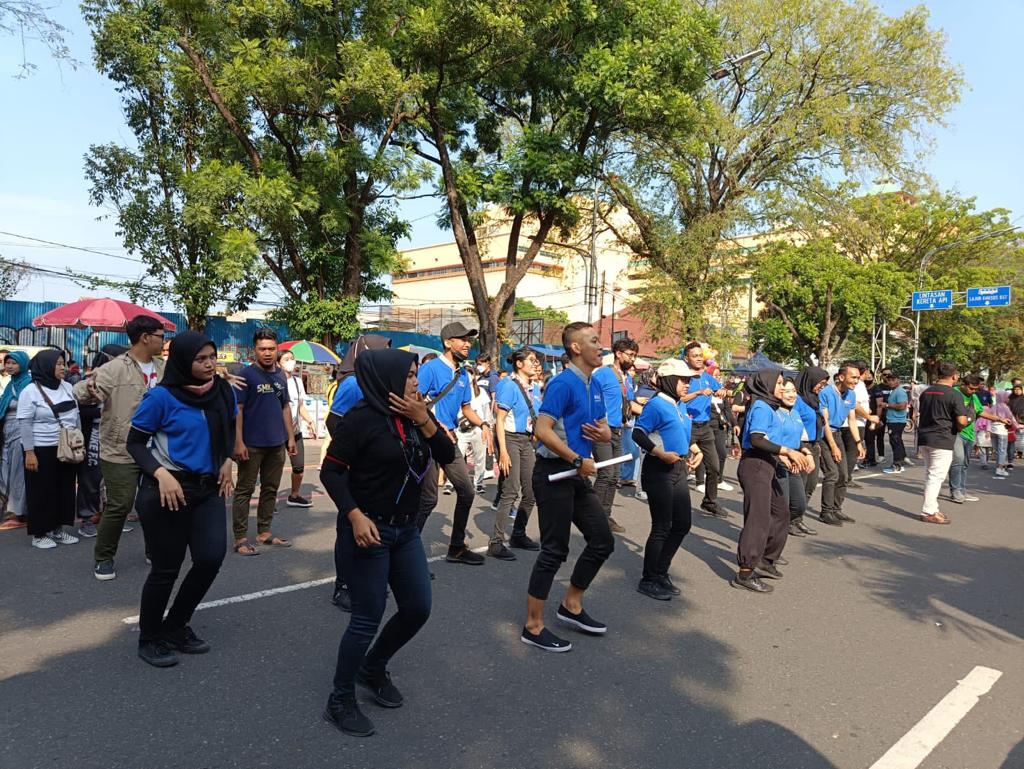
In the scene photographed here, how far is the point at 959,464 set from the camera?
1032 cm

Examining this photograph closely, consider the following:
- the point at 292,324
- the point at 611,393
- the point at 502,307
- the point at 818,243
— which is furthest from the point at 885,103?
the point at 611,393

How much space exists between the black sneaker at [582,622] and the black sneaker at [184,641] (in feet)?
6.94

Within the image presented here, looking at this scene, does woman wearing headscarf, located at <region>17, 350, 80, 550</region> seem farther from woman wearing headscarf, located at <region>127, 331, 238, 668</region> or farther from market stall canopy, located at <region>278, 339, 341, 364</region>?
market stall canopy, located at <region>278, 339, 341, 364</region>

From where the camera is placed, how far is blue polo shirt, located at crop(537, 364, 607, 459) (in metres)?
4.46

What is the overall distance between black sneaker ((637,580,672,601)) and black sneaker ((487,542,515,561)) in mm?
1244

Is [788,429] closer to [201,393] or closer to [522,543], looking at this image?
[522,543]

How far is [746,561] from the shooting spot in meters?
5.76

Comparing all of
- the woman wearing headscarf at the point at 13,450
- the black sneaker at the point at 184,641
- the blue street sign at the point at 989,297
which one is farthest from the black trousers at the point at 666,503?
the blue street sign at the point at 989,297

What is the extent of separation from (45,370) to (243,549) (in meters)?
2.33

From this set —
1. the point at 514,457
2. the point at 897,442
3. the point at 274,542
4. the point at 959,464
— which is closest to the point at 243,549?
the point at 274,542

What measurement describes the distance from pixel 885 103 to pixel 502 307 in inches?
544

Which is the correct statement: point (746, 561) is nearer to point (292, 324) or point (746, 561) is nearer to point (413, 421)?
point (413, 421)

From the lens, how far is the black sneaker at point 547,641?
4.33m

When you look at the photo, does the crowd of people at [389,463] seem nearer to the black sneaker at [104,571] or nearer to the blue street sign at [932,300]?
the black sneaker at [104,571]
